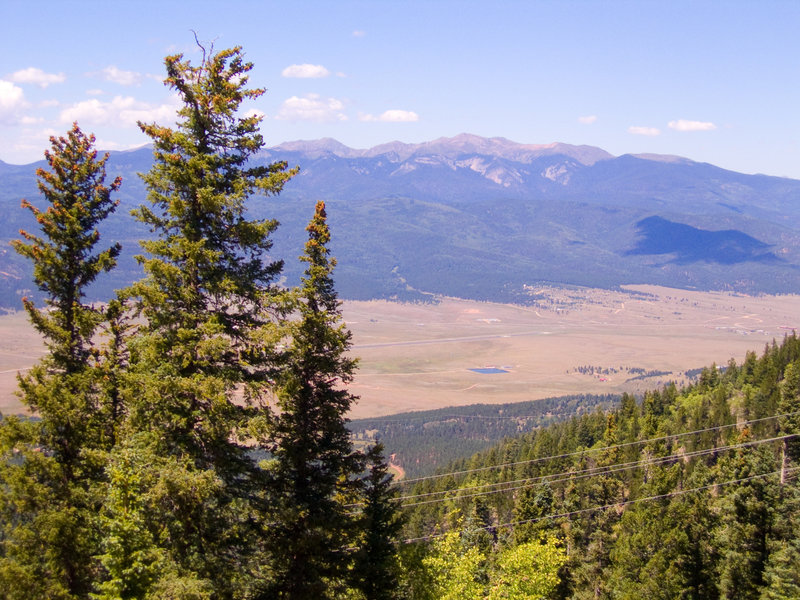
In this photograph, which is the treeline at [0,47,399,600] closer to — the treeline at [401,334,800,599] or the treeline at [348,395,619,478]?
the treeline at [401,334,800,599]

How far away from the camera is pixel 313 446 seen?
15.5m

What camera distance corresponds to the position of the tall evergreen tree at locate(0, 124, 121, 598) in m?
15.1

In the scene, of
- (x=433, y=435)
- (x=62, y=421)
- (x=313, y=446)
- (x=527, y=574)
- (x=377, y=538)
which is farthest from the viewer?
(x=433, y=435)

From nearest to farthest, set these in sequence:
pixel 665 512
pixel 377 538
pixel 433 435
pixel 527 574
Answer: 1. pixel 377 538
2. pixel 527 574
3. pixel 665 512
4. pixel 433 435

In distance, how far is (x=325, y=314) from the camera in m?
15.4

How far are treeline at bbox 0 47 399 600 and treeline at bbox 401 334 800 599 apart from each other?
7.56 meters

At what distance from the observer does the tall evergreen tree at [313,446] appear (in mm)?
14953

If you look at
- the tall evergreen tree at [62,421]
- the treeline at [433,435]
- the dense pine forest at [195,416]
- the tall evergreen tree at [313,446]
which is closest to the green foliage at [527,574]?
the dense pine forest at [195,416]

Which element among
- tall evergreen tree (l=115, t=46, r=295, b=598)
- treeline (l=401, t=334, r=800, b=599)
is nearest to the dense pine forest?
tall evergreen tree (l=115, t=46, r=295, b=598)

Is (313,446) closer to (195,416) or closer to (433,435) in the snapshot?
(195,416)

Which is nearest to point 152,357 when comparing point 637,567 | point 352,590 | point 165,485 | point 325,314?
point 165,485

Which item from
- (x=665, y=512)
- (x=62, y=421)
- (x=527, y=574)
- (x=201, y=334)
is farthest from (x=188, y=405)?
(x=665, y=512)

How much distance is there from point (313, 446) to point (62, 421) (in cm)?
624

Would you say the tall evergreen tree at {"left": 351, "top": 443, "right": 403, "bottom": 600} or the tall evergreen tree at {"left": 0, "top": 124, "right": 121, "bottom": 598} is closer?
the tall evergreen tree at {"left": 0, "top": 124, "right": 121, "bottom": 598}
